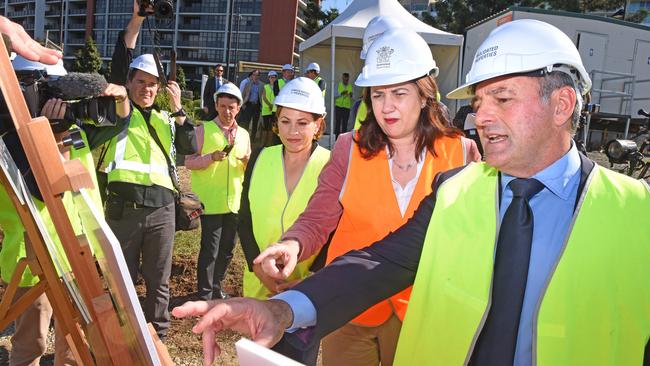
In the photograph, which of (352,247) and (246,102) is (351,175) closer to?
(352,247)

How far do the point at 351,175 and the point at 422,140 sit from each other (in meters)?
0.38

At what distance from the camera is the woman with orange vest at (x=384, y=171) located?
219 centimetres

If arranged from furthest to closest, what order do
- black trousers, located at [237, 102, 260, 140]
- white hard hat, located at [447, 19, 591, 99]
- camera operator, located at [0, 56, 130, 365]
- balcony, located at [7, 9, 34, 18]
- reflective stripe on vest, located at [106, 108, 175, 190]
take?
balcony, located at [7, 9, 34, 18] < black trousers, located at [237, 102, 260, 140] < reflective stripe on vest, located at [106, 108, 175, 190] < camera operator, located at [0, 56, 130, 365] < white hard hat, located at [447, 19, 591, 99]

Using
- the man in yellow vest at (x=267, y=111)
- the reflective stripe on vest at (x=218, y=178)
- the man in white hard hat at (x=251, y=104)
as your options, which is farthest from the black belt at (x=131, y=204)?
the man in white hard hat at (x=251, y=104)

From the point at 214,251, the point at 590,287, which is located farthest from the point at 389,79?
the point at 214,251

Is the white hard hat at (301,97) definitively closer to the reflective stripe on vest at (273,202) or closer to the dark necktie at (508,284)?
the reflective stripe on vest at (273,202)

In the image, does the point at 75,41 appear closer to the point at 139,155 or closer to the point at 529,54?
the point at 139,155

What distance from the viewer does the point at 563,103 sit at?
4.87ft

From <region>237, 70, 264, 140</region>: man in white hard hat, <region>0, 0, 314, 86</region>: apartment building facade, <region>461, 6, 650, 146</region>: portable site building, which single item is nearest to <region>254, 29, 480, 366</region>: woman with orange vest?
<region>237, 70, 264, 140</region>: man in white hard hat

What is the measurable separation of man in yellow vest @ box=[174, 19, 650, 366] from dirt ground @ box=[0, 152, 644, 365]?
2310 mm

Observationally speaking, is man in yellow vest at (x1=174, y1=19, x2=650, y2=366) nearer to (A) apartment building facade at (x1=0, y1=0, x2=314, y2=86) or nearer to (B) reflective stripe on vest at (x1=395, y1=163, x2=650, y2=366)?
(B) reflective stripe on vest at (x1=395, y1=163, x2=650, y2=366)

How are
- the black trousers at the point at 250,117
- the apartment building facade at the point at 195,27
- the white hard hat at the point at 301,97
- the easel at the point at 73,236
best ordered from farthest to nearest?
1. the apartment building facade at the point at 195,27
2. the black trousers at the point at 250,117
3. the white hard hat at the point at 301,97
4. the easel at the point at 73,236

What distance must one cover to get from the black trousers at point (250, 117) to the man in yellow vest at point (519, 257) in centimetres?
1121

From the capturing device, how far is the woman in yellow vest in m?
2.84
